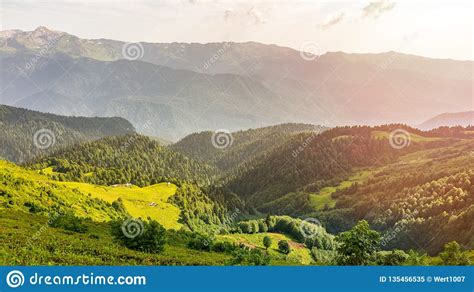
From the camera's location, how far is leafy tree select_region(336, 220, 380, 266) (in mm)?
74500

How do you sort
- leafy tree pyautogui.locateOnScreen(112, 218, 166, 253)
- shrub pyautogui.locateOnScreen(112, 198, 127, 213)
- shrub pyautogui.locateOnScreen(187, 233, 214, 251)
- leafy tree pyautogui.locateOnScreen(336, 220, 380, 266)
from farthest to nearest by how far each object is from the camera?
1. shrub pyautogui.locateOnScreen(112, 198, 127, 213)
2. shrub pyautogui.locateOnScreen(187, 233, 214, 251)
3. leafy tree pyautogui.locateOnScreen(112, 218, 166, 253)
4. leafy tree pyautogui.locateOnScreen(336, 220, 380, 266)

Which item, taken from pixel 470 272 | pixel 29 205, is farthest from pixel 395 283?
pixel 29 205

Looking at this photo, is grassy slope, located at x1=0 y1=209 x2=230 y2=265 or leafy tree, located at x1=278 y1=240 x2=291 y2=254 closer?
grassy slope, located at x1=0 y1=209 x2=230 y2=265

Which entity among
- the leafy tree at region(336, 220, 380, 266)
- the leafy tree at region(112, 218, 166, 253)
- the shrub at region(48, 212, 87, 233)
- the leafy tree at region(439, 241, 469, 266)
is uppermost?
the shrub at region(48, 212, 87, 233)

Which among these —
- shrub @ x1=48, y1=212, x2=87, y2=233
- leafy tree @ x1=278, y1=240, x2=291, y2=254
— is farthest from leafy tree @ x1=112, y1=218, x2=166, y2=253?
leafy tree @ x1=278, y1=240, x2=291, y2=254

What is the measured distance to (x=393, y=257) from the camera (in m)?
82.0

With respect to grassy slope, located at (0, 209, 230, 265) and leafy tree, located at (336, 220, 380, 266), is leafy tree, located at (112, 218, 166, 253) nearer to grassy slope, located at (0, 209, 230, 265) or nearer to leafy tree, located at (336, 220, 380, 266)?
grassy slope, located at (0, 209, 230, 265)

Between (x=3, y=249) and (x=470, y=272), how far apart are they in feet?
177

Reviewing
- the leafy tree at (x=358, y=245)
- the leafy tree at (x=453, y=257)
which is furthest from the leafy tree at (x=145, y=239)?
the leafy tree at (x=453, y=257)

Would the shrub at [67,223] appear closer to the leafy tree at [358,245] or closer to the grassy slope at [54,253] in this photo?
the grassy slope at [54,253]

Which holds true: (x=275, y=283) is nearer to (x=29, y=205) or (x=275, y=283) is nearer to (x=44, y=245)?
(x=44, y=245)

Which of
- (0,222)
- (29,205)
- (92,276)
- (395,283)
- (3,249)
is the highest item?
(29,205)

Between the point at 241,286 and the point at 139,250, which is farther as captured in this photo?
the point at 139,250

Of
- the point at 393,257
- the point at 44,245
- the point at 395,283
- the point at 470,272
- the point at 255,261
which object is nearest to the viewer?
the point at 395,283
